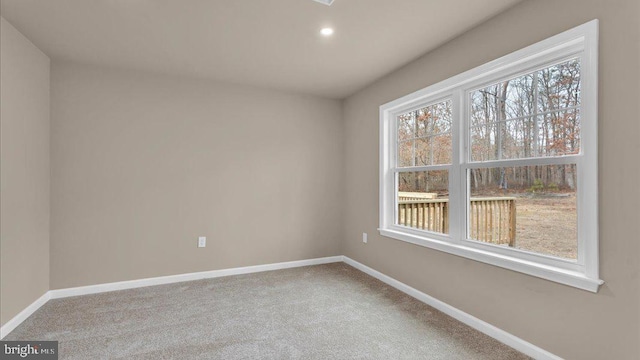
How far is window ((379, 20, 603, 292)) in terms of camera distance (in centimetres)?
180

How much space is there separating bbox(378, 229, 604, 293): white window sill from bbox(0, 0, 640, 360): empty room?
0.06ft

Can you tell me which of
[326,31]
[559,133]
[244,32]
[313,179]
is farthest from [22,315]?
[559,133]

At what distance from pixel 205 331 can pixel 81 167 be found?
2.15 meters

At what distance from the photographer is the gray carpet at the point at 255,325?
2.09 meters

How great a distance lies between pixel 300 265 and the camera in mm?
4141

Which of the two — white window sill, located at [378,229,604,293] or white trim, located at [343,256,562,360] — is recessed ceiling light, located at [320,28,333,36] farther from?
white trim, located at [343,256,562,360]

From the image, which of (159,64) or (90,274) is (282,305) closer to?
(90,274)

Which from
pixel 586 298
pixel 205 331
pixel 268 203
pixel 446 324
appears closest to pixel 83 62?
pixel 268 203

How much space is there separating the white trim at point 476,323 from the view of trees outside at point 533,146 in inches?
24.7

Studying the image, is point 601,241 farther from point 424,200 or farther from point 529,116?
point 424,200

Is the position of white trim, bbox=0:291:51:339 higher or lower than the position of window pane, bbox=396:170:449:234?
lower

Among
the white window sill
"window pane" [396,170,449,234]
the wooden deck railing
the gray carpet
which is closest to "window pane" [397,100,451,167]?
"window pane" [396,170,449,234]

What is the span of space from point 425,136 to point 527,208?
122 cm
